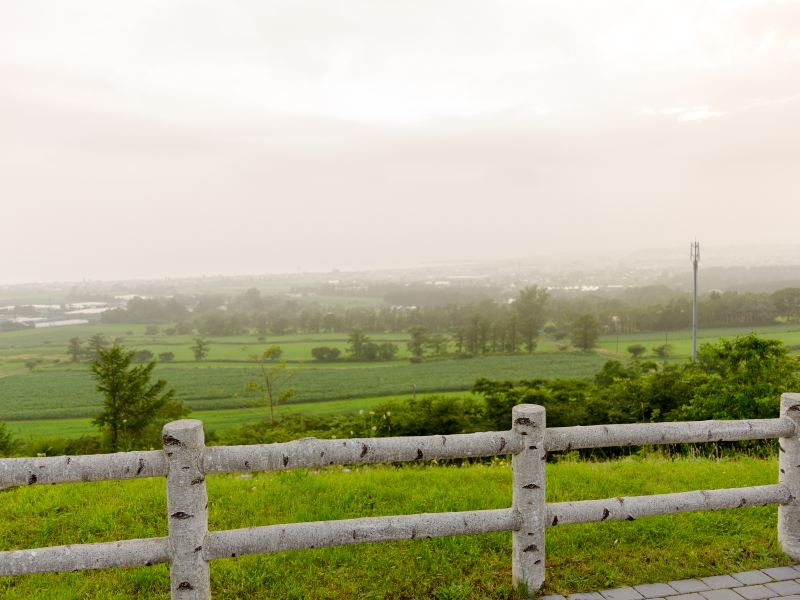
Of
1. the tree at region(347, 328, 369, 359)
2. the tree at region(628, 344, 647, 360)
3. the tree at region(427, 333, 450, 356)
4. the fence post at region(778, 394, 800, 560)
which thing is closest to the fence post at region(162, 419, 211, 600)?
the fence post at region(778, 394, 800, 560)

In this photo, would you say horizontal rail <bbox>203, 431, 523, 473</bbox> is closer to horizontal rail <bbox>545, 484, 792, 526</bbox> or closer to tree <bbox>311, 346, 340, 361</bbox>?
horizontal rail <bbox>545, 484, 792, 526</bbox>

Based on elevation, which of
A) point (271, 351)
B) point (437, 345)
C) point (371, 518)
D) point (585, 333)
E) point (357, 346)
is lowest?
point (437, 345)

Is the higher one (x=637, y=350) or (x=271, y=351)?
(x=271, y=351)

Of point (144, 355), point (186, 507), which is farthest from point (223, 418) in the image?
point (186, 507)

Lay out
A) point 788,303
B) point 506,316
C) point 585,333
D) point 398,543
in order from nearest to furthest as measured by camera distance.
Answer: point 398,543 → point 788,303 → point 585,333 → point 506,316

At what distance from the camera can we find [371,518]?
3.63m

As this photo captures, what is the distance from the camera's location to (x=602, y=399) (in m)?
26.5

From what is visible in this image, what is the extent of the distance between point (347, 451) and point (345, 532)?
54 cm

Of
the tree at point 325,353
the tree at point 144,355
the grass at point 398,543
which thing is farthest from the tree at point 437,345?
the grass at point 398,543

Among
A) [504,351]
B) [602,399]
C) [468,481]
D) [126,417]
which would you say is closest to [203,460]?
[468,481]

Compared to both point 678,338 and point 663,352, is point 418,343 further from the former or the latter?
point 678,338

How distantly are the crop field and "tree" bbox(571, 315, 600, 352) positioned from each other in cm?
336

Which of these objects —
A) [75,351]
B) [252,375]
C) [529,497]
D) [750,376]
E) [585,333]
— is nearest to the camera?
[529,497]

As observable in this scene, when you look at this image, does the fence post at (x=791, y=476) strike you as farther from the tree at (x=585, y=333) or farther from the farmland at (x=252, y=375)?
the tree at (x=585, y=333)
